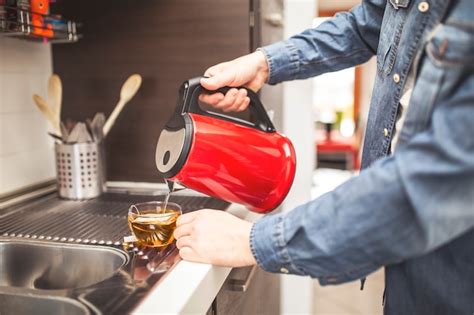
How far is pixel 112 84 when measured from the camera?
1.27 metres

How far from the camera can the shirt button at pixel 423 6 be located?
0.63 meters

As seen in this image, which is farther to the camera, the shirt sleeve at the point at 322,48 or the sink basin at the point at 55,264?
the shirt sleeve at the point at 322,48

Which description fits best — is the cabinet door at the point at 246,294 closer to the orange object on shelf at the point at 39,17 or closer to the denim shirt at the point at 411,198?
the denim shirt at the point at 411,198

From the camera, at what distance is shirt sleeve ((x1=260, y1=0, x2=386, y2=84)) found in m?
0.97

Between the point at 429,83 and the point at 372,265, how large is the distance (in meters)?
0.24

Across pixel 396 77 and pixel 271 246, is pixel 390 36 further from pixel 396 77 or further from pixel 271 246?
pixel 271 246

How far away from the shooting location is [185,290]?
65 cm

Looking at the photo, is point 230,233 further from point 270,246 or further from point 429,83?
point 429,83

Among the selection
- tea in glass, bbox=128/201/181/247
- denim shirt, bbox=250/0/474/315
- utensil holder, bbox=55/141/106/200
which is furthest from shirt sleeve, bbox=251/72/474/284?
utensil holder, bbox=55/141/106/200

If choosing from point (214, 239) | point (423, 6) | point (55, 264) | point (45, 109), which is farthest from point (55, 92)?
point (423, 6)

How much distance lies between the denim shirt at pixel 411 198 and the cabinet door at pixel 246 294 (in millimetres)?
258

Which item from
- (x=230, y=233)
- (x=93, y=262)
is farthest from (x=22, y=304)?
(x=230, y=233)

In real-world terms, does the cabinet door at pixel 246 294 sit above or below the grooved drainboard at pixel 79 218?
below

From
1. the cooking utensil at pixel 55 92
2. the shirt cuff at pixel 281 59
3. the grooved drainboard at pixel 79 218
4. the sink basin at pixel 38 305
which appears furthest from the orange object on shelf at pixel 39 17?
the sink basin at pixel 38 305
